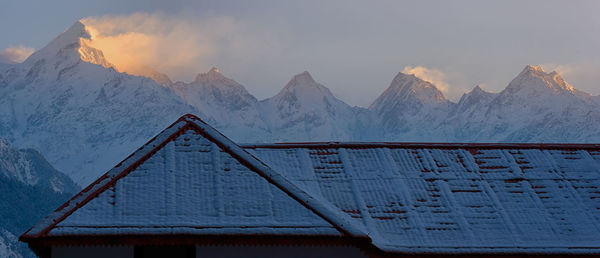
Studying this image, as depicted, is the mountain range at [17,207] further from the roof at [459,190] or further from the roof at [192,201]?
the roof at [192,201]

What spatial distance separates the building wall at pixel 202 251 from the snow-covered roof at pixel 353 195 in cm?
52

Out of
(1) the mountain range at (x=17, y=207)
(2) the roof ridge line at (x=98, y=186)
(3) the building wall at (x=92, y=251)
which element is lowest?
(3) the building wall at (x=92, y=251)

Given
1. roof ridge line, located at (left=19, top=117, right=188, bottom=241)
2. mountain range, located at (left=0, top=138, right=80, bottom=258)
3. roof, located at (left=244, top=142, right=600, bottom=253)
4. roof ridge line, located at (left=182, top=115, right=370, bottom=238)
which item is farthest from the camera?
mountain range, located at (left=0, top=138, right=80, bottom=258)

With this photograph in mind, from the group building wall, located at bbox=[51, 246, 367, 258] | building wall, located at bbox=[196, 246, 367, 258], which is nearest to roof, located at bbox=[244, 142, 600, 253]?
building wall, located at bbox=[196, 246, 367, 258]

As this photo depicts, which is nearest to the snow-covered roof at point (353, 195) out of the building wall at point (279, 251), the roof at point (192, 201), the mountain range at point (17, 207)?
the roof at point (192, 201)

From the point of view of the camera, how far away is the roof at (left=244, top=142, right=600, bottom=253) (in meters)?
13.4

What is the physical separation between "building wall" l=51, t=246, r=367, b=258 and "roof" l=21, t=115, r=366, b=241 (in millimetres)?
522

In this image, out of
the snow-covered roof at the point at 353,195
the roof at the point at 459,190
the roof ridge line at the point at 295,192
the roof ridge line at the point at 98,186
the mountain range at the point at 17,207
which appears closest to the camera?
the roof ridge line at the point at 98,186

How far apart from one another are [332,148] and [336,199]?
2239 millimetres

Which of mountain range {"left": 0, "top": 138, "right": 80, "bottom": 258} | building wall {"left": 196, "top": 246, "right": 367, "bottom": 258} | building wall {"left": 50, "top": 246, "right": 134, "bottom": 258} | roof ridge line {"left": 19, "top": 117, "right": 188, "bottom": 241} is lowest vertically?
building wall {"left": 196, "top": 246, "right": 367, "bottom": 258}

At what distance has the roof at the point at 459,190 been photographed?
43.9 feet

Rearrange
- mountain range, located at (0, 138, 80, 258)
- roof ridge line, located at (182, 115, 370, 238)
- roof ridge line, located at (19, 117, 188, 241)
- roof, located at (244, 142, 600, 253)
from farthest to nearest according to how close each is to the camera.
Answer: mountain range, located at (0, 138, 80, 258)
roof, located at (244, 142, 600, 253)
roof ridge line, located at (182, 115, 370, 238)
roof ridge line, located at (19, 117, 188, 241)

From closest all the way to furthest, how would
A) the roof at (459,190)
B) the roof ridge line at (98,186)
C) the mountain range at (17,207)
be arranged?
the roof ridge line at (98,186) → the roof at (459,190) → the mountain range at (17,207)

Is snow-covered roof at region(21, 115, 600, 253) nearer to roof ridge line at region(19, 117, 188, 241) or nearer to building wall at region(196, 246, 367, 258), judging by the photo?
roof ridge line at region(19, 117, 188, 241)
